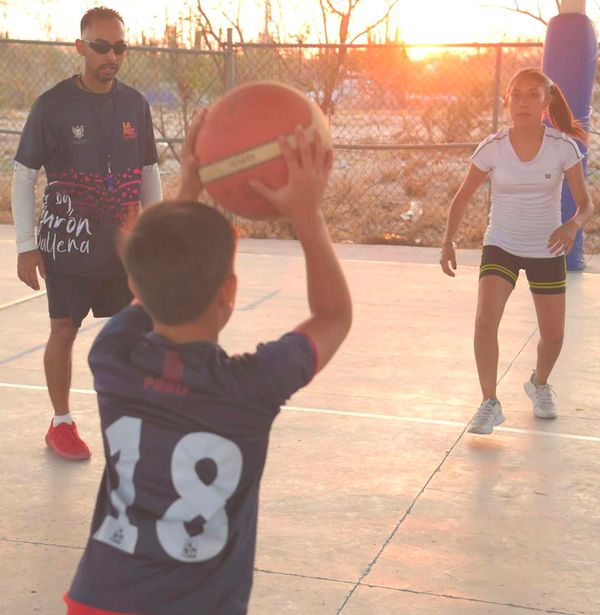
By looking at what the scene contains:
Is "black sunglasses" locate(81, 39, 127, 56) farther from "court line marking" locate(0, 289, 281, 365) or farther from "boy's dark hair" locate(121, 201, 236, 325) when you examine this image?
"boy's dark hair" locate(121, 201, 236, 325)

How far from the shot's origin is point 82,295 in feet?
16.9

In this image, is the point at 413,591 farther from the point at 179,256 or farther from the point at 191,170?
the point at 179,256

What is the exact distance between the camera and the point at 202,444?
2.22 metres

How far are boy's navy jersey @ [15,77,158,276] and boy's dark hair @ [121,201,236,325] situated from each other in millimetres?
2955

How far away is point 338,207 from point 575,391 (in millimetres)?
8992

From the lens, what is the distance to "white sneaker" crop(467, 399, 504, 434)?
566 centimetres

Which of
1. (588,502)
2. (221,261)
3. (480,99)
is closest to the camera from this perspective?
(221,261)

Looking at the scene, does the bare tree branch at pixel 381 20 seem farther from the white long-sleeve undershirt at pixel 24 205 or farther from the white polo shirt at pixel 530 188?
the white long-sleeve undershirt at pixel 24 205

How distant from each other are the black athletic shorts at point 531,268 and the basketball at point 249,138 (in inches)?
129

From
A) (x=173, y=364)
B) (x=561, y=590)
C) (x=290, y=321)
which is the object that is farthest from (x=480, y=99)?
(x=173, y=364)

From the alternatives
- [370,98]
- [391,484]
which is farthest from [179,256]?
[370,98]

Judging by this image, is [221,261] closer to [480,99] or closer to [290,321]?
[290,321]

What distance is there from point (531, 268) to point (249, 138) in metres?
3.53

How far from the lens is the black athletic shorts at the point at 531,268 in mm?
5734
